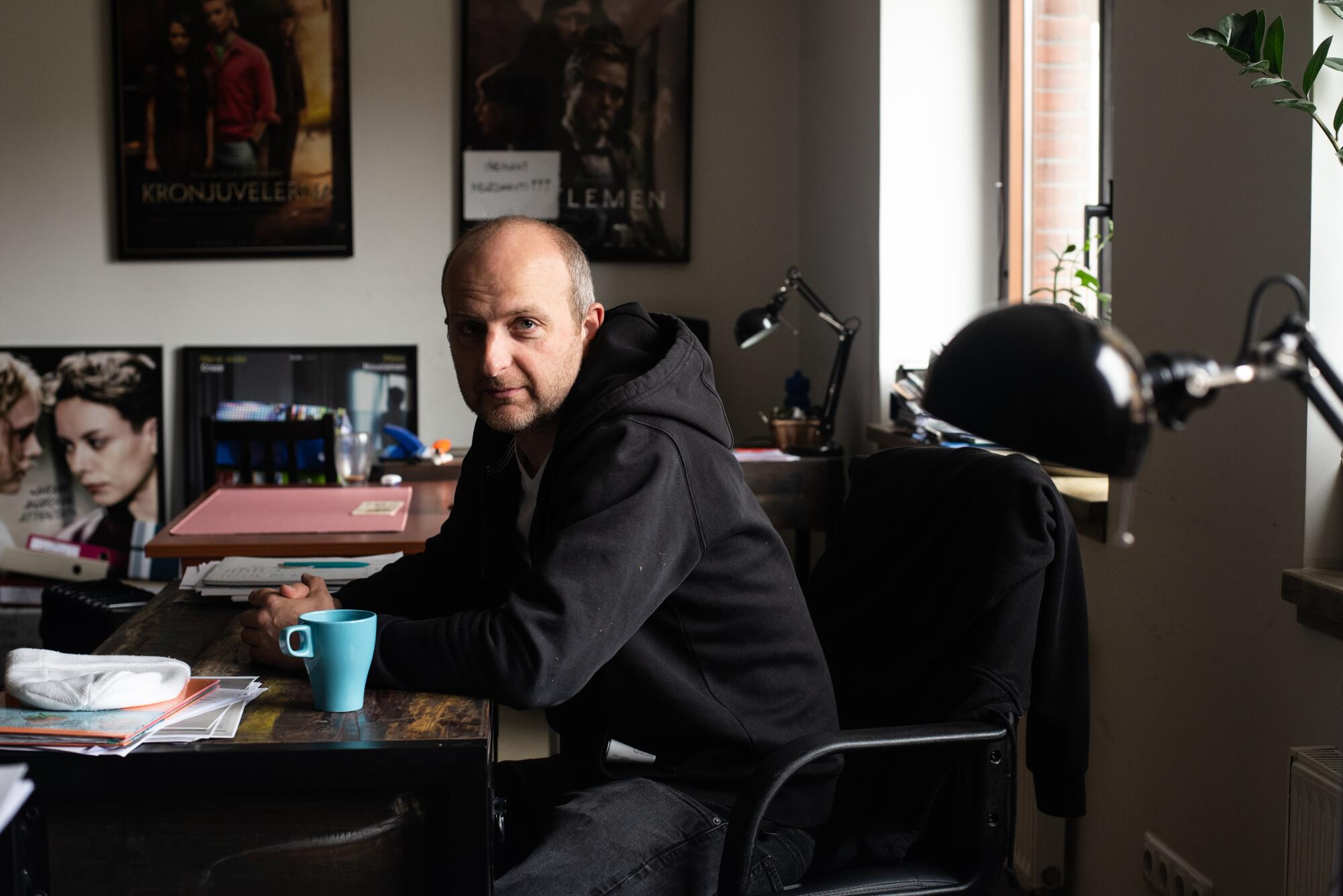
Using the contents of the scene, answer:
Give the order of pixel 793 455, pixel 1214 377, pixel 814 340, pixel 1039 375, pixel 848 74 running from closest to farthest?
1. pixel 1214 377
2. pixel 1039 375
3. pixel 793 455
4. pixel 848 74
5. pixel 814 340

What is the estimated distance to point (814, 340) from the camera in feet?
13.8

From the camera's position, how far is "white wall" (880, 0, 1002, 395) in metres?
3.26

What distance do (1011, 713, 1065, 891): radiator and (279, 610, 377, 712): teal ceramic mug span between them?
1.42 m

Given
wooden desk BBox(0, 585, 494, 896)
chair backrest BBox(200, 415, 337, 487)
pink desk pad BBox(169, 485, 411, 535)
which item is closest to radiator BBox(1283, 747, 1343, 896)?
wooden desk BBox(0, 585, 494, 896)

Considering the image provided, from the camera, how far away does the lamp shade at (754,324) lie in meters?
3.44

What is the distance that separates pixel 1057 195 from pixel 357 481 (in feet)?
6.54

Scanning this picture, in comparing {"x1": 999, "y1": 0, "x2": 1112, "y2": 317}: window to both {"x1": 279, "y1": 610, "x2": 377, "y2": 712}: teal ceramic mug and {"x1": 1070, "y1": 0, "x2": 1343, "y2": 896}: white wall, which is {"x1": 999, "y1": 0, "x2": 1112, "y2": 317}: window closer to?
{"x1": 1070, "y1": 0, "x2": 1343, "y2": 896}: white wall

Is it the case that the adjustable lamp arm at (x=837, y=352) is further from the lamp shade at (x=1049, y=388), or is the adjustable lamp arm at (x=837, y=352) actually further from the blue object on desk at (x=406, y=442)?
the lamp shade at (x=1049, y=388)

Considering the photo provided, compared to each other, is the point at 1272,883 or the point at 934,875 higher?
the point at 934,875

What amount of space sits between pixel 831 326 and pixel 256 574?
2.08m

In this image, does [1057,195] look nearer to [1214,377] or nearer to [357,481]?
[357,481]

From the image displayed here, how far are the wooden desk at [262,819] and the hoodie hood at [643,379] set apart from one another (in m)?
0.44

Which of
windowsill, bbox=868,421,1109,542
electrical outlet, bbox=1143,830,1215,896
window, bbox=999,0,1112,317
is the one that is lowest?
electrical outlet, bbox=1143,830,1215,896

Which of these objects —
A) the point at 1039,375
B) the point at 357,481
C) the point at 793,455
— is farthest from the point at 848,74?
the point at 1039,375
